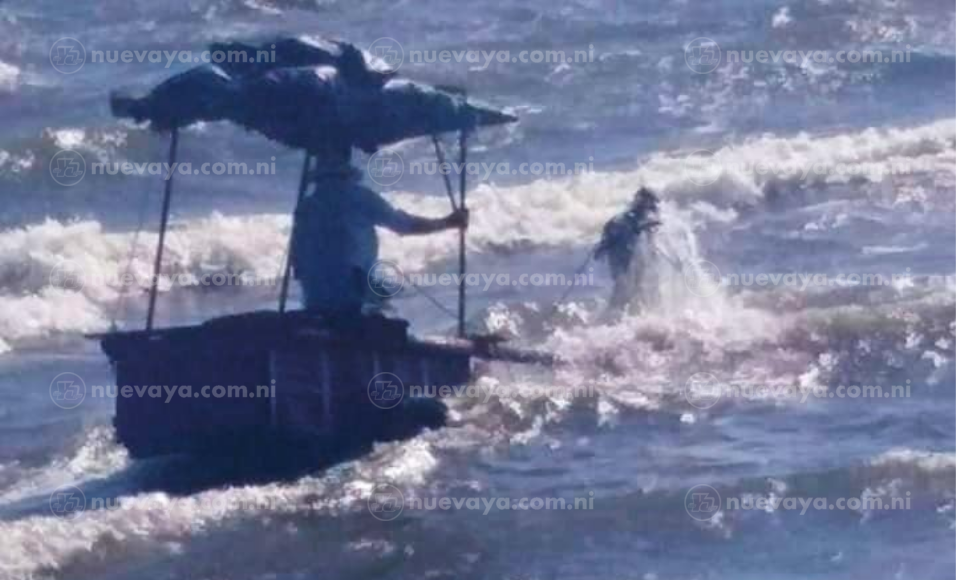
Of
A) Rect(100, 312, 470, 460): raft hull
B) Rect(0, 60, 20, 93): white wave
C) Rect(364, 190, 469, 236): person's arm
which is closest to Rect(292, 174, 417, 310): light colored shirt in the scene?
Rect(364, 190, 469, 236): person's arm

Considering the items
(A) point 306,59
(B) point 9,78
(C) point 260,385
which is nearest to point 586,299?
(A) point 306,59

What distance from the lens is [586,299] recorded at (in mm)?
24828

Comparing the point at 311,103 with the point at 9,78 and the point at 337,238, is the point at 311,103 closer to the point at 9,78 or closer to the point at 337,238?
the point at 337,238

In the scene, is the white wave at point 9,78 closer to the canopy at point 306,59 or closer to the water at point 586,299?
the water at point 586,299

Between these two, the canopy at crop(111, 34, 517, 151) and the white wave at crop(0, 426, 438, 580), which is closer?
the white wave at crop(0, 426, 438, 580)

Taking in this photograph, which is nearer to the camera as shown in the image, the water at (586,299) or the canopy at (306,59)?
the water at (586,299)

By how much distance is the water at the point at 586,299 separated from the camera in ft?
49.9

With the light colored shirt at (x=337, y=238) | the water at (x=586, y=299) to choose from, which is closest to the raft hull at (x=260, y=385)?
the water at (x=586, y=299)

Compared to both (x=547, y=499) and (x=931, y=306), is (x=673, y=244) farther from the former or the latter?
(x=547, y=499)

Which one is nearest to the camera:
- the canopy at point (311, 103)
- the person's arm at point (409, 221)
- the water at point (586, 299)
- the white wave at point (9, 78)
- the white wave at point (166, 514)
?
the white wave at point (166, 514)

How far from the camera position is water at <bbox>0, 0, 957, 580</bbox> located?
15203 millimetres

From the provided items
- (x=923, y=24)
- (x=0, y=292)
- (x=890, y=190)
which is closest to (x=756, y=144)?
(x=890, y=190)

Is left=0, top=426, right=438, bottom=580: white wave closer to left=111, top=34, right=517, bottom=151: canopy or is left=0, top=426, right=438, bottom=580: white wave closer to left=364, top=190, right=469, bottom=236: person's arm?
left=364, top=190, right=469, bottom=236: person's arm

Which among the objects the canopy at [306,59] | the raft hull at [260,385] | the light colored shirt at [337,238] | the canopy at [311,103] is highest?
the canopy at [306,59]
